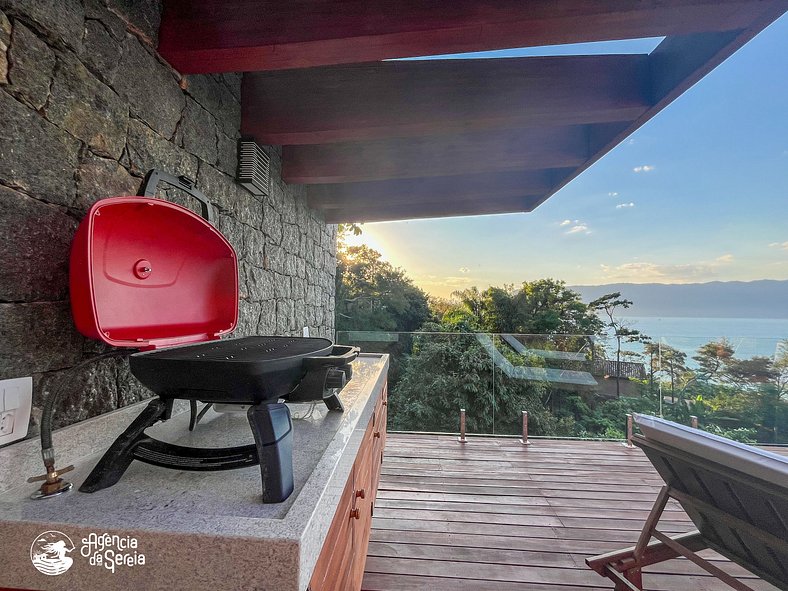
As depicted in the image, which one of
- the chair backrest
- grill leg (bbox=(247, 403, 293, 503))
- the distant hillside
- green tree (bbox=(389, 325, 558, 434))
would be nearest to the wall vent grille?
grill leg (bbox=(247, 403, 293, 503))

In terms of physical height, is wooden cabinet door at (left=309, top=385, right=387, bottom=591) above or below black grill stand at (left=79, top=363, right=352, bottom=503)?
below

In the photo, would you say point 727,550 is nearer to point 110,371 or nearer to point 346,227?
point 110,371

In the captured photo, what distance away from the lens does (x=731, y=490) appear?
51.7 inches

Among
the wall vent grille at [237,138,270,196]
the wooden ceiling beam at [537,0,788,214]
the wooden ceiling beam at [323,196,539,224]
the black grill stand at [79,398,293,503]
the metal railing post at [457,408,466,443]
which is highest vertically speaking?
the wooden ceiling beam at [537,0,788,214]

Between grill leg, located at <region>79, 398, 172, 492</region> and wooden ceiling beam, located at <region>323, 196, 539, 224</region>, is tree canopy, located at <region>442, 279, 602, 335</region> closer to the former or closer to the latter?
wooden ceiling beam, located at <region>323, 196, 539, 224</region>

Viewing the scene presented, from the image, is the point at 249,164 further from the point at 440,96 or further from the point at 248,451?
the point at 248,451

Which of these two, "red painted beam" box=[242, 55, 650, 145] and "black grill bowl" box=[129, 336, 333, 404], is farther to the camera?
"red painted beam" box=[242, 55, 650, 145]

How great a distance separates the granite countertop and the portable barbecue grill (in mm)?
45

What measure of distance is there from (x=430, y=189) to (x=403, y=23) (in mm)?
1868

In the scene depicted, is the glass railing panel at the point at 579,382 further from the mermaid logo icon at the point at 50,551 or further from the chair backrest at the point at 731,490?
the mermaid logo icon at the point at 50,551

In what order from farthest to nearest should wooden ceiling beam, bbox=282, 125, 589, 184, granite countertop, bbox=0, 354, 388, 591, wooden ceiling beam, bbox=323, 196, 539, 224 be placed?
wooden ceiling beam, bbox=323, 196, 539, 224 < wooden ceiling beam, bbox=282, 125, 589, 184 < granite countertop, bbox=0, 354, 388, 591

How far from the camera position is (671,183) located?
267 inches

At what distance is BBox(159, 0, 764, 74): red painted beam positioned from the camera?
109 centimetres

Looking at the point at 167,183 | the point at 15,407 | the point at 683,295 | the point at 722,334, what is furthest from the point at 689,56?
the point at 683,295
